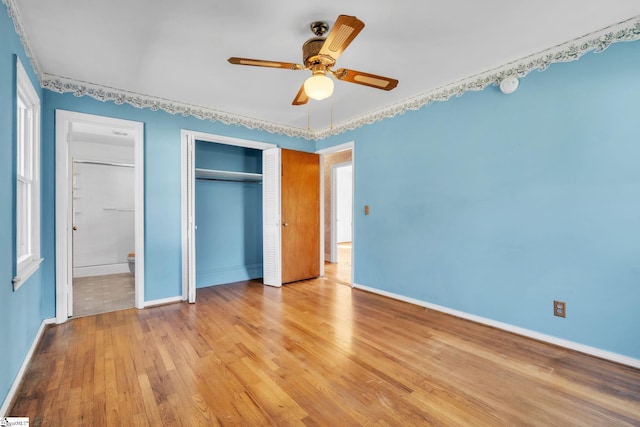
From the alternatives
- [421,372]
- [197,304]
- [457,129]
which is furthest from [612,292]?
[197,304]

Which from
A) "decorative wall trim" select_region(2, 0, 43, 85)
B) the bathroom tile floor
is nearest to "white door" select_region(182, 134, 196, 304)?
the bathroom tile floor

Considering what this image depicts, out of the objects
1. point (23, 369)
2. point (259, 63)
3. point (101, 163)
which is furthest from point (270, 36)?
point (101, 163)

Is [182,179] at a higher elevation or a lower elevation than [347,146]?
lower

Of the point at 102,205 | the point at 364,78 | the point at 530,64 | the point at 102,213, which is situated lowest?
the point at 102,213

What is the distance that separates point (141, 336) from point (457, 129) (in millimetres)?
3797

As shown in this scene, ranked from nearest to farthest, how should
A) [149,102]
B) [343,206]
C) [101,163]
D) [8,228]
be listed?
[8,228]
[149,102]
[101,163]
[343,206]

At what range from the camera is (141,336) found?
271cm

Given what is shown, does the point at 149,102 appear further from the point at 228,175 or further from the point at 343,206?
the point at 343,206

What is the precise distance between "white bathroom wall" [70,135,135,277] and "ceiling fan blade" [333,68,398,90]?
4724 millimetres

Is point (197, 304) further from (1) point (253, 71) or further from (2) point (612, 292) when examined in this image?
(2) point (612, 292)

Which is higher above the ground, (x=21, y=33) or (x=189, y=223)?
(x=21, y=33)

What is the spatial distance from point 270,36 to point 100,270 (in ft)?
17.7

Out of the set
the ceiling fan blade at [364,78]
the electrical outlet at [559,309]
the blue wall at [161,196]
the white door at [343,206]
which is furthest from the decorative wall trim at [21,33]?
the white door at [343,206]

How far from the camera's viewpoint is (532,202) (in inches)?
103
